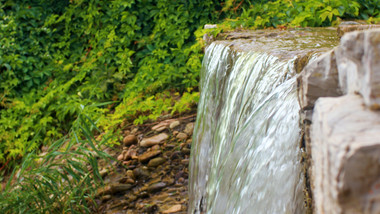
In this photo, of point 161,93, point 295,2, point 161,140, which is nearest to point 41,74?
point 161,93

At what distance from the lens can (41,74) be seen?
6059 millimetres

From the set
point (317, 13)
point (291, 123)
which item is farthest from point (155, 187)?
point (291, 123)

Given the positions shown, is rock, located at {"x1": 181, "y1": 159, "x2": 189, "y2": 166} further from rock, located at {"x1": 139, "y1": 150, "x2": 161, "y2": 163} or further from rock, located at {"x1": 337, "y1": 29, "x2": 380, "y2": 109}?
rock, located at {"x1": 337, "y1": 29, "x2": 380, "y2": 109}

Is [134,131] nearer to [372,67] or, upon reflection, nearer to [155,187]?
[155,187]

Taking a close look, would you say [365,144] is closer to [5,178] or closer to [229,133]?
[229,133]

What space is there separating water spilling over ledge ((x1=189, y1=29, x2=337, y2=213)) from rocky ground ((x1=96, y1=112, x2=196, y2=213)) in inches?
17.8

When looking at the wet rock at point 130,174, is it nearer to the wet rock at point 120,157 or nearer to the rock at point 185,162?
the wet rock at point 120,157

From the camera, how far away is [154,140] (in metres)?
4.14

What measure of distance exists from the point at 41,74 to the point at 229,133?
461 cm

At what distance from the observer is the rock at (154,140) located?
4121 mm

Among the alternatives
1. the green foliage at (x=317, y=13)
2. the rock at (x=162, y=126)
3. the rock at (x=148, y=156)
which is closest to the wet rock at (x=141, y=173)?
the rock at (x=148, y=156)

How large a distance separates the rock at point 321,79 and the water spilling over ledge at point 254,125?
323mm

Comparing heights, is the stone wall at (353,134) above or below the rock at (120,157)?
above

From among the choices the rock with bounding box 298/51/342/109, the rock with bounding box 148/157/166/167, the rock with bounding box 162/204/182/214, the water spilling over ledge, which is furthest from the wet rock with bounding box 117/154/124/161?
the rock with bounding box 298/51/342/109
